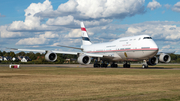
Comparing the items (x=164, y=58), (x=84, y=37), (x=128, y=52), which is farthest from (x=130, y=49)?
(x=84, y=37)

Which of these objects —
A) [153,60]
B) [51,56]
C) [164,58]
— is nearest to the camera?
[164,58]

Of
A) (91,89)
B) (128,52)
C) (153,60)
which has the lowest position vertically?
(91,89)

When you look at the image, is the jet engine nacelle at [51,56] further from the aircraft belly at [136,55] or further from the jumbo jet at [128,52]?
the aircraft belly at [136,55]

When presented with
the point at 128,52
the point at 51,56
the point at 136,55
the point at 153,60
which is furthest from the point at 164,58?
the point at 51,56

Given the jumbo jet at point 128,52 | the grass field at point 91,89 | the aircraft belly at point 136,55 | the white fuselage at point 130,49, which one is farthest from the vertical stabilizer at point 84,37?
the grass field at point 91,89

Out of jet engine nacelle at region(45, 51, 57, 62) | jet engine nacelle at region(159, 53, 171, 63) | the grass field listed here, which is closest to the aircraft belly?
jet engine nacelle at region(159, 53, 171, 63)

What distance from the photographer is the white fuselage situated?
38.9 meters

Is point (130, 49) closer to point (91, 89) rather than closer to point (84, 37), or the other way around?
point (84, 37)

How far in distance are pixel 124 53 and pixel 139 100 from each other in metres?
34.1

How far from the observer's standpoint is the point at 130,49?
138ft

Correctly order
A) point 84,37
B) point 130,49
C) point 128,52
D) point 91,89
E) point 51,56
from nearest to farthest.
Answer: point 91,89, point 130,49, point 128,52, point 51,56, point 84,37

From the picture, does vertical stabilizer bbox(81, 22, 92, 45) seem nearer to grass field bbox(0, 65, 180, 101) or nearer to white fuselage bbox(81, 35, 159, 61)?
white fuselage bbox(81, 35, 159, 61)

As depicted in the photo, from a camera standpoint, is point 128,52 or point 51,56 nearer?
point 128,52

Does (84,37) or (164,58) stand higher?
(84,37)
